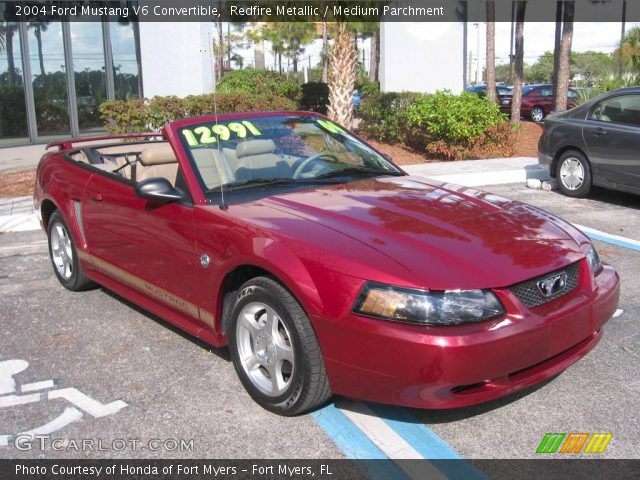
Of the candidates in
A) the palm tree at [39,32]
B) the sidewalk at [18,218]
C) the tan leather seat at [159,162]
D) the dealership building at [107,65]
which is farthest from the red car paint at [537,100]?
the tan leather seat at [159,162]

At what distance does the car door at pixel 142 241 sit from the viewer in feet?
13.2

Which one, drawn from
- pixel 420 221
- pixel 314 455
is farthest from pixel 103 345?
pixel 420 221

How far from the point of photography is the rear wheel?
26297 mm

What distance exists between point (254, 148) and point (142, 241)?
937mm

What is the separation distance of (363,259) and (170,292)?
157 centimetres

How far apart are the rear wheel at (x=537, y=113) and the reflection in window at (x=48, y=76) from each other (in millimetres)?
17350

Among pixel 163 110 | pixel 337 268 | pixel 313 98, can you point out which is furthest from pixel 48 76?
pixel 337 268

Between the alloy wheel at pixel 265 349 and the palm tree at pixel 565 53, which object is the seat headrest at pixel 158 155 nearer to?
the alloy wheel at pixel 265 349

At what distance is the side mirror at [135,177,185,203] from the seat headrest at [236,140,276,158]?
0.51 m

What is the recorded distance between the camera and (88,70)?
55.6 ft

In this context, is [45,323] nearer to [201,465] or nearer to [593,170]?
[201,465]

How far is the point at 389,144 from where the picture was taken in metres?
15.3

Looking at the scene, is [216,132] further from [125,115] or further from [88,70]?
[88,70]

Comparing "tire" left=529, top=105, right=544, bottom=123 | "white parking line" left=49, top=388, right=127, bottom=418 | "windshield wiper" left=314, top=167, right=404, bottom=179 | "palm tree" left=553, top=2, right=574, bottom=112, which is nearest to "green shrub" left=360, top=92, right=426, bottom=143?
"palm tree" left=553, top=2, right=574, bottom=112
